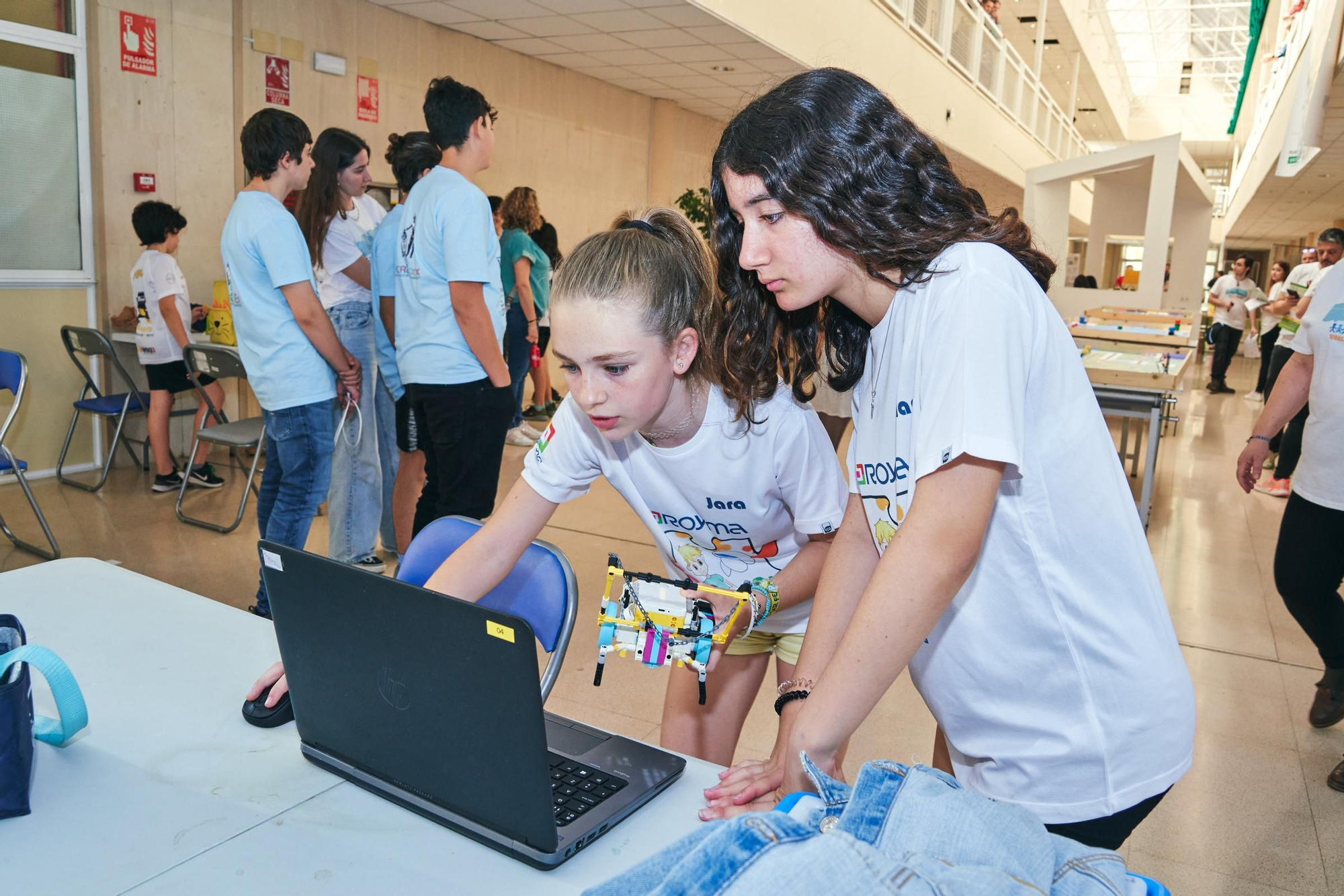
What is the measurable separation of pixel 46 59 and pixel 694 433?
510 centimetres

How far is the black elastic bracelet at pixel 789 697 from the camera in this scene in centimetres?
120

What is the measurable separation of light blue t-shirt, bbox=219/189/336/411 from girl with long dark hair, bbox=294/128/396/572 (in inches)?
16.8

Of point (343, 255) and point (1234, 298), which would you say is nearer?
point (343, 255)

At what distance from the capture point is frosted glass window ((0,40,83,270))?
4.76m

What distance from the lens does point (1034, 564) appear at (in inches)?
37.0

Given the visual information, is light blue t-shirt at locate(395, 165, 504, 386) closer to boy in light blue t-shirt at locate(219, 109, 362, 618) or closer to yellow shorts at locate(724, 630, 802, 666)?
boy in light blue t-shirt at locate(219, 109, 362, 618)

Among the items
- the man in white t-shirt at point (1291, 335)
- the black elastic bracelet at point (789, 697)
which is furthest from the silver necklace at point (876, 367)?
the man in white t-shirt at point (1291, 335)

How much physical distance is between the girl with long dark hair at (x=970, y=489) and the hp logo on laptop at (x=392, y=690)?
1.19 feet

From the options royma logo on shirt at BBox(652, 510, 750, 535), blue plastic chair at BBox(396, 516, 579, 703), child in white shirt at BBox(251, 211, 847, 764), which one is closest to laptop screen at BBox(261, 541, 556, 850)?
child in white shirt at BBox(251, 211, 847, 764)

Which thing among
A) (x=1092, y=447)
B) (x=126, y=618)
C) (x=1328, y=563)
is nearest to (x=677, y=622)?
(x=1092, y=447)

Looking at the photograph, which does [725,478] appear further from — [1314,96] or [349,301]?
[1314,96]

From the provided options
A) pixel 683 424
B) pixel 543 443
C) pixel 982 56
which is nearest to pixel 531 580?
pixel 543 443

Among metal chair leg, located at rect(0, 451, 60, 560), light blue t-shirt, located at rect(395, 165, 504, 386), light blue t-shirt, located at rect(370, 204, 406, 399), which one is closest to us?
light blue t-shirt, located at rect(395, 165, 504, 386)

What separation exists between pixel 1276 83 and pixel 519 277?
8.54 metres
